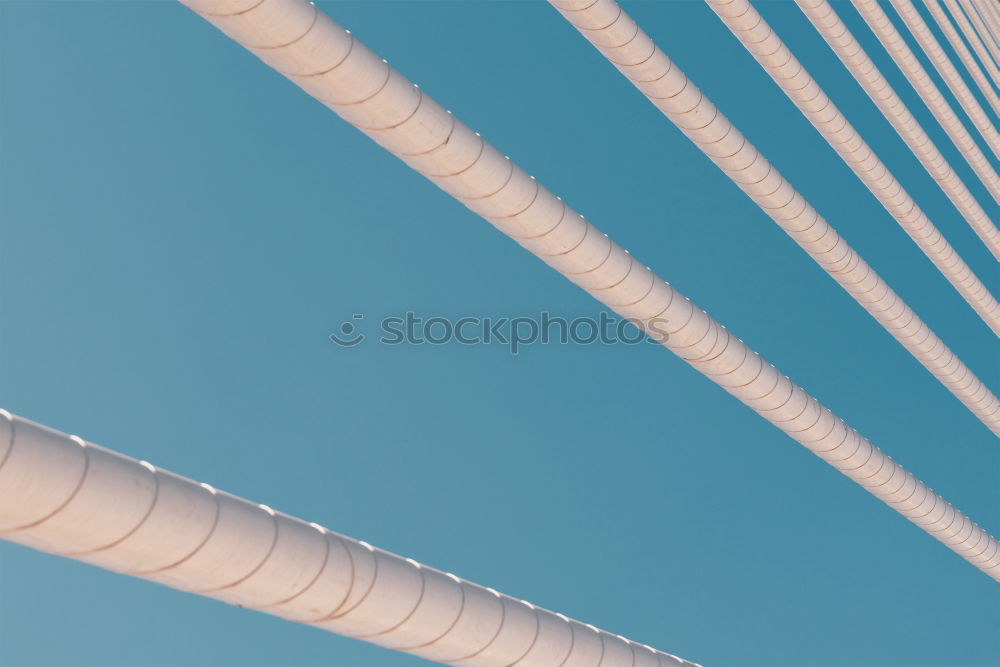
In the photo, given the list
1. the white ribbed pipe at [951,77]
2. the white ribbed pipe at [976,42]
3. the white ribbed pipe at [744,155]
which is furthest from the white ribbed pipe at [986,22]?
the white ribbed pipe at [744,155]

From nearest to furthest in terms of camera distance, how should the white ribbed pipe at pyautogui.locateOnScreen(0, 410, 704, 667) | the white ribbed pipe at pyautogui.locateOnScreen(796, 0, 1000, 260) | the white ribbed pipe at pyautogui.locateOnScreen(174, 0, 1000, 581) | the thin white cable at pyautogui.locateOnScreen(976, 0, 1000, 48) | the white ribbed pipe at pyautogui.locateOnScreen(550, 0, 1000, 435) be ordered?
1. the white ribbed pipe at pyautogui.locateOnScreen(0, 410, 704, 667)
2. the white ribbed pipe at pyautogui.locateOnScreen(174, 0, 1000, 581)
3. the white ribbed pipe at pyautogui.locateOnScreen(550, 0, 1000, 435)
4. the white ribbed pipe at pyautogui.locateOnScreen(796, 0, 1000, 260)
5. the thin white cable at pyautogui.locateOnScreen(976, 0, 1000, 48)

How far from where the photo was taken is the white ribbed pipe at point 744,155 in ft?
63.4

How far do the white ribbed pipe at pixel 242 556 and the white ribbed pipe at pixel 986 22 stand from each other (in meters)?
27.7

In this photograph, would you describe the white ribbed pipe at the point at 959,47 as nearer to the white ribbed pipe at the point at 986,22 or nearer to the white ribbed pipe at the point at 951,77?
the white ribbed pipe at the point at 986,22

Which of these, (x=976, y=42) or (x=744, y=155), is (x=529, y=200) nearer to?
(x=744, y=155)

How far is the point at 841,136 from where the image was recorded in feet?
88.0

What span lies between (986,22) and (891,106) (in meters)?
7.10

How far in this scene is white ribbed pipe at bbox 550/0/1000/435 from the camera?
19312 millimetres

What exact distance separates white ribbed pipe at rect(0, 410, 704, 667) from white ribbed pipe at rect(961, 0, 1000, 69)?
90.8 ft

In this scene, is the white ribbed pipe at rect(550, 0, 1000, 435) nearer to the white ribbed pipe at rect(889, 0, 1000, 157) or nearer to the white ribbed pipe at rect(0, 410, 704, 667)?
the white ribbed pipe at rect(889, 0, 1000, 157)

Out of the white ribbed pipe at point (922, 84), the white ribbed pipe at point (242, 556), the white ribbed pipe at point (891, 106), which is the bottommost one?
the white ribbed pipe at point (242, 556)

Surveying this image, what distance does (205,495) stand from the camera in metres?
10.1

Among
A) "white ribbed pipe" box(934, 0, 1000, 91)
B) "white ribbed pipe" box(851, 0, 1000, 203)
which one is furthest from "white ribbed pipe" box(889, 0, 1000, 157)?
"white ribbed pipe" box(934, 0, 1000, 91)

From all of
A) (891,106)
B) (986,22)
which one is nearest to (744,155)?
(891,106)
